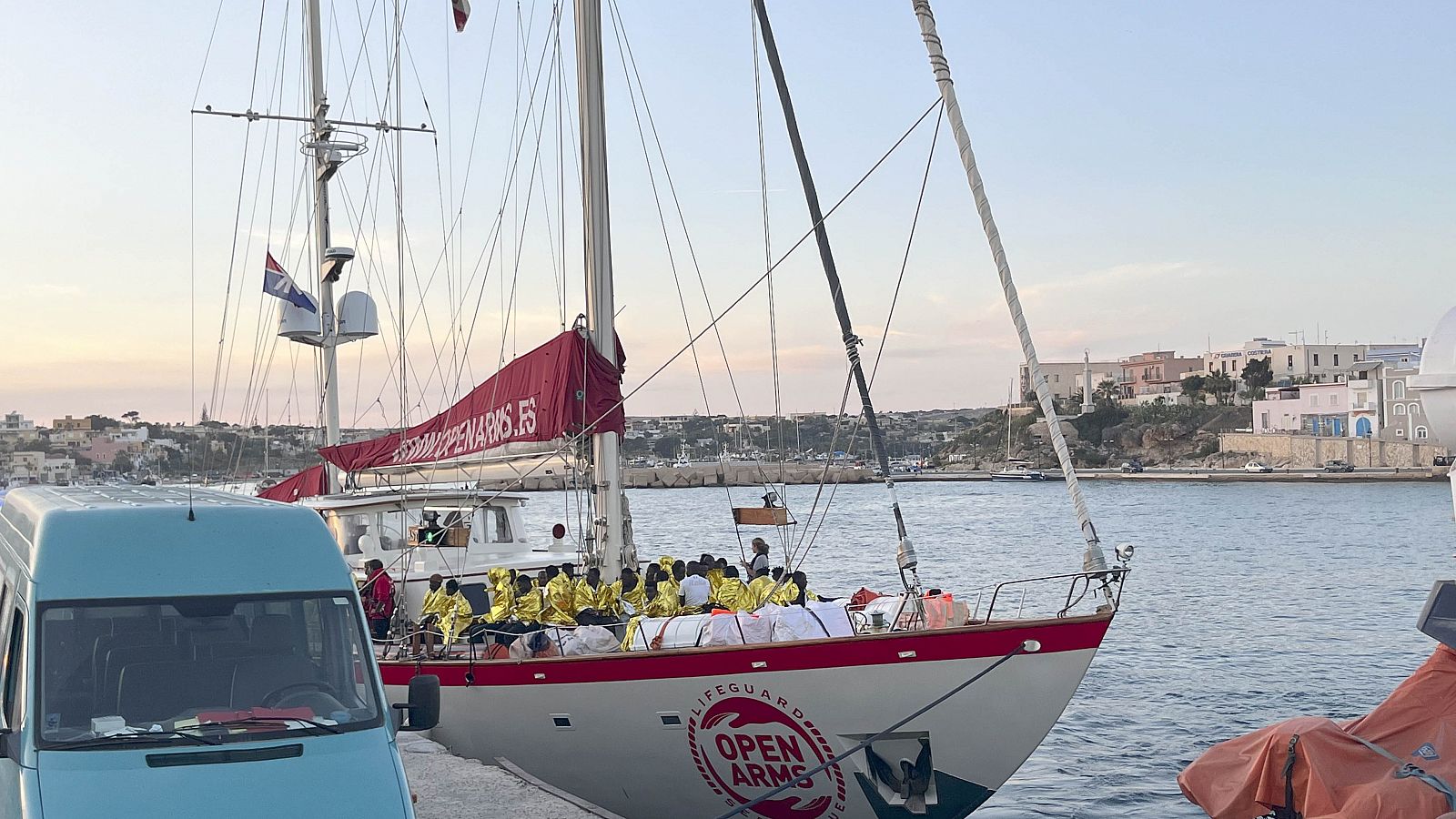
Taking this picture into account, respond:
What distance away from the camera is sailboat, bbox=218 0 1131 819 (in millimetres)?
10453

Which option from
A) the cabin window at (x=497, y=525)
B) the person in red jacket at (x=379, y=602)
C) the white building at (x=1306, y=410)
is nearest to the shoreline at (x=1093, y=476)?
the white building at (x=1306, y=410)

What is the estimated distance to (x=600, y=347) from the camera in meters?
14.8

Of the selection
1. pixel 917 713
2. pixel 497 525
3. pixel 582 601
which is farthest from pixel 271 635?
pixel 497 525

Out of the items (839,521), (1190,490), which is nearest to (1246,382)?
(1190,490)

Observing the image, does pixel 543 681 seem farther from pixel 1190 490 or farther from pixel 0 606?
pixel 1190 490

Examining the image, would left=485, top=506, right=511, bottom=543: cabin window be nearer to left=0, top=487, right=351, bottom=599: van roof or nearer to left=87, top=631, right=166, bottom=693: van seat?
left=0, top=487, right=351, bottom=599: van roof

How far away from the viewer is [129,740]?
6.20m

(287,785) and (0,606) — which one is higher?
(0,606)

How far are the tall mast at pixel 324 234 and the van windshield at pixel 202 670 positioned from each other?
16052 mm

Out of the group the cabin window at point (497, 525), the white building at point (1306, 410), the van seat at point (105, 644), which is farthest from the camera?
the white building at point (1306, 410)

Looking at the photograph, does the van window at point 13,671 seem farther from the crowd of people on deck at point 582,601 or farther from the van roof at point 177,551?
the crowd of people on deck at point 582,601

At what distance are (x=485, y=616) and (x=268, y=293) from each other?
401 inches

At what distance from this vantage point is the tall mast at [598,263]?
584 inches

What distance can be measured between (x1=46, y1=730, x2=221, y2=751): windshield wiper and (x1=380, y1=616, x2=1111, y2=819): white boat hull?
5.37 meters
